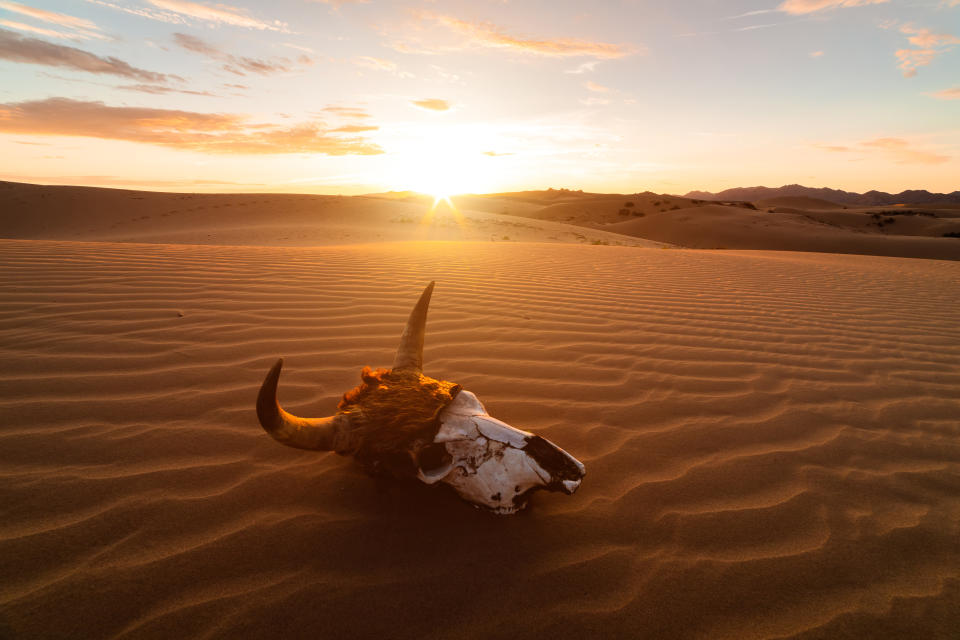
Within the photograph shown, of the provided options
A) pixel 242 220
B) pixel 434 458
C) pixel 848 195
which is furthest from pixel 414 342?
pixel 848 195

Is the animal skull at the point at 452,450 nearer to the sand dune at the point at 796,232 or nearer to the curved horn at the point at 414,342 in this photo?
the curved horn at the point at 414,342

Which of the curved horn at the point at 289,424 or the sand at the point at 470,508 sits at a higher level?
the curved horn at the point at 289,424

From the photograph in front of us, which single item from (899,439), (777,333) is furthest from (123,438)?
(777,333)

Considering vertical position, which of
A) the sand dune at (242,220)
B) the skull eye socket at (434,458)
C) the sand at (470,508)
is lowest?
the sand at (470,508)

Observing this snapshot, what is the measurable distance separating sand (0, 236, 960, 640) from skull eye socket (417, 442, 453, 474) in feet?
0.69

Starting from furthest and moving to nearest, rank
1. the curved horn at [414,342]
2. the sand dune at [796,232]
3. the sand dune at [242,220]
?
the sand dune at [796,232] < the sand dune at [242,220] < the curved horn at [414,342]

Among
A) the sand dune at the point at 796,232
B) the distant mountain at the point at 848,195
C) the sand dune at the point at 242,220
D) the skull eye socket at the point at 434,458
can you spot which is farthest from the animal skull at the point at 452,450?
the distant mountain at the point at 848,195

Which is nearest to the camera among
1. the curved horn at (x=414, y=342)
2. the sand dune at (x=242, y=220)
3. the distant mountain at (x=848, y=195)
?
the curved horn at (x=414, y=342)

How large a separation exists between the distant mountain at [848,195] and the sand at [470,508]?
274 feet

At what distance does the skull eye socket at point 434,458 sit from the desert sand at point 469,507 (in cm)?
22

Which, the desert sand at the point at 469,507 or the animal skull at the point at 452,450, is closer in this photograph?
the desert sand at the point at 469,507

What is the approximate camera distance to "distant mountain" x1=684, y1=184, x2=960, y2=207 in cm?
7864

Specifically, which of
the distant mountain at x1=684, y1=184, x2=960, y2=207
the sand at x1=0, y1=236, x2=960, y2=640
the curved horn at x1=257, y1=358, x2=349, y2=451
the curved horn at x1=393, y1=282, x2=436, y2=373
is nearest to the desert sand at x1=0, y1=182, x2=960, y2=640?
the sand at x1=0, y1=236, x2=960, y2=640

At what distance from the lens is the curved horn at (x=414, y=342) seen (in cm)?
204
